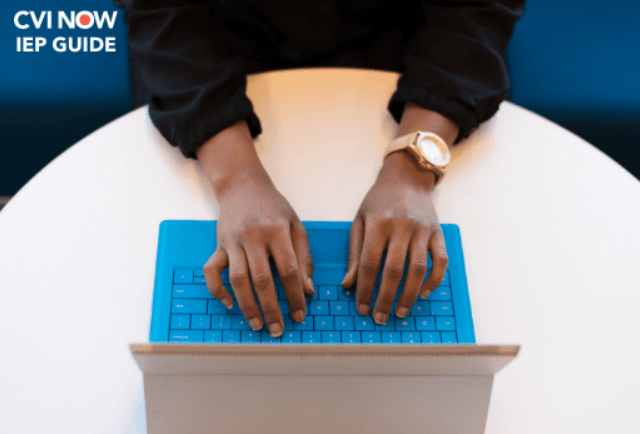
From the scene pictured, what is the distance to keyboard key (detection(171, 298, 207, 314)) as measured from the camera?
1.95 feet

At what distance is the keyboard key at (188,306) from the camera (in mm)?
596

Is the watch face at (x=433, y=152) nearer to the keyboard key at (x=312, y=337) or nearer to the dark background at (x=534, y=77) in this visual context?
the keyboard key at (x=312, y=337)

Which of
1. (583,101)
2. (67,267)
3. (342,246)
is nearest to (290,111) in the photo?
(342,246)

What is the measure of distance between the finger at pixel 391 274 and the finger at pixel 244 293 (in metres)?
0.13

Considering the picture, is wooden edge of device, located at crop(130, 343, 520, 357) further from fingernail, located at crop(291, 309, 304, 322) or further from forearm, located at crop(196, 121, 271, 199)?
forearm, located at crop(196, 121, 271, 199)

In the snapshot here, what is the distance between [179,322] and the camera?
1.92 ft

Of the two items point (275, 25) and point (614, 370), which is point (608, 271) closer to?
point (614, 370)

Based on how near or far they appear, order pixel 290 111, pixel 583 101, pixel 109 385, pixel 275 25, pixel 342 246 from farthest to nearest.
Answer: pixel 583 101 < pixel 275 25 < pixel 290 111 < pixel 342 246 < pixel 109 385

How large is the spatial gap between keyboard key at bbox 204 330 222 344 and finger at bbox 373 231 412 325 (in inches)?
6.7

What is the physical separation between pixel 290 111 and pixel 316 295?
1.10 feet

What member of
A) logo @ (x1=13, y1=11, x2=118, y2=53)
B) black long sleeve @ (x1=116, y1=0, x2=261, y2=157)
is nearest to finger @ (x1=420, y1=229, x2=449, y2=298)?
black long sleeve @ (x1=116, y1=0, x2=261, y2=157)

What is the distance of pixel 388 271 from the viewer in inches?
24.1

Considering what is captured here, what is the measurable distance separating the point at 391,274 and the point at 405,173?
18 centimetres

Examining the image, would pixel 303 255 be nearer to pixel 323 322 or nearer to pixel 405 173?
pixel 323 322
